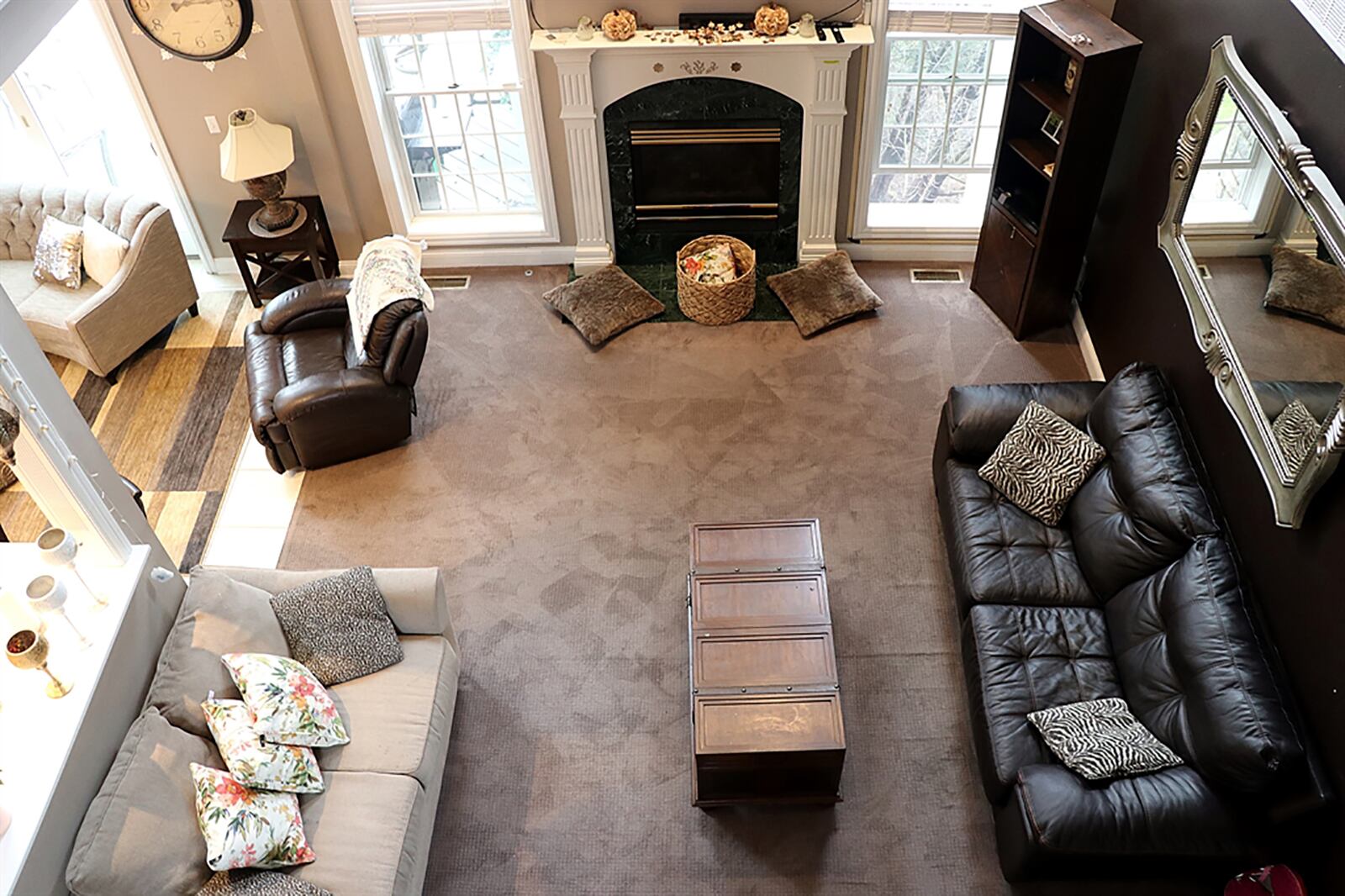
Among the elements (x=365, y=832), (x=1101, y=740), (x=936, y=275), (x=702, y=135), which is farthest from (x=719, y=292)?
(x=365, y=832)

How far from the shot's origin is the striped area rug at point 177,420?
5.11 metres

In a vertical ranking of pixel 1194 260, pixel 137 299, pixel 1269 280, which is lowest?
pixel 137 299

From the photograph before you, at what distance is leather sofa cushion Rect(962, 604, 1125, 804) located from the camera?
3652 mm

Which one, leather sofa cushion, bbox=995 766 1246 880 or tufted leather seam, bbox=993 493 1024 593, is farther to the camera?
tufted leather seam, bbox=993 493 1024 593

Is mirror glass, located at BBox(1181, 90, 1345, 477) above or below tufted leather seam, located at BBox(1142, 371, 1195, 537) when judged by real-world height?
above

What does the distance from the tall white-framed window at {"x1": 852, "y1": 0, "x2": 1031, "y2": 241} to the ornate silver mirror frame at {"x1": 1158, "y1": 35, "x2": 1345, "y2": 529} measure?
1.52 meters

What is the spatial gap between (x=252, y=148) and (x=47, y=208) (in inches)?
55.6

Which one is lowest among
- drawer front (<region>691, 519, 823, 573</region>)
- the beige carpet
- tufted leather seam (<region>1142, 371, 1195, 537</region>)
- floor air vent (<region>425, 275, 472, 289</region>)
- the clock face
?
the beige carpet

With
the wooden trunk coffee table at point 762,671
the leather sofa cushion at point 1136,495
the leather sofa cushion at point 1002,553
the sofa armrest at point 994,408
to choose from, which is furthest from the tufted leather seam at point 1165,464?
the wooden trunk coffee table at point 762,671

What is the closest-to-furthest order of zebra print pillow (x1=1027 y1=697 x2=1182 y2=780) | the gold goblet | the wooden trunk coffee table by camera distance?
the gold goblet, zebra print pillow (x1=1027 y1=697 x2=1182 y2=780), the wooden trunk coffee table

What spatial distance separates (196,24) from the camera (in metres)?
5.40

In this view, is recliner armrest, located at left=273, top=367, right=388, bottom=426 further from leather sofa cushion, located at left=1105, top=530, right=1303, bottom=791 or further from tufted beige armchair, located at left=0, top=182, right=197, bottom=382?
leather sofa cushion, located at left=1105, top=530, right=1303, bottom=791

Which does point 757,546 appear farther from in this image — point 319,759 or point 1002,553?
point 319,759

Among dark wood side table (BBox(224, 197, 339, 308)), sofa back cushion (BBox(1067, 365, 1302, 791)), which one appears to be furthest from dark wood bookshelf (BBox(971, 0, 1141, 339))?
dark wood side table (BBox(224, 197, 339, 308))
